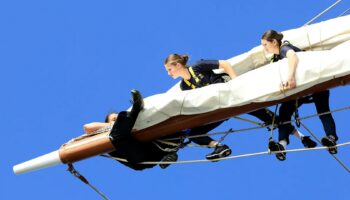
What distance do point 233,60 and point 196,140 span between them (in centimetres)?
217

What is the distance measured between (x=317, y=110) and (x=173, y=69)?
74.6 inches

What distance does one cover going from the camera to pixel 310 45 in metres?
14.4

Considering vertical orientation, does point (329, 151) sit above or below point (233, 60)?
below

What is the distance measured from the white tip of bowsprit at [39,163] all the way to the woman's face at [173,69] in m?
1.98

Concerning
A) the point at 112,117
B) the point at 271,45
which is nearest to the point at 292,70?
the point at 271,45

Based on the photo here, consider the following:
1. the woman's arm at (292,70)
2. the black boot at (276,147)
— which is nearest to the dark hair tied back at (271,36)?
the woman's arm at (292,70)

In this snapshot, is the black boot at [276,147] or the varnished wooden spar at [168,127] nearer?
the varnished wooden spar at [168,127]

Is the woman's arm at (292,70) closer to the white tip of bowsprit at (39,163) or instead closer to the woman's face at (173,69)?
the woman's face at (173,69)

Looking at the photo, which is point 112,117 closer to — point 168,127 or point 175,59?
point 168,127

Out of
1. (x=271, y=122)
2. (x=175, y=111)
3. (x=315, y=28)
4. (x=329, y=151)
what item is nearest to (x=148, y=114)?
(x=175, y=111)

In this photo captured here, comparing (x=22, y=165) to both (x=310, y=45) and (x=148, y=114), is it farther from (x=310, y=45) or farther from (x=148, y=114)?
(x=310, y=45)

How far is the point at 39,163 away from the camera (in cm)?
1330

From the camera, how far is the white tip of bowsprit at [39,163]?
13.2 metres

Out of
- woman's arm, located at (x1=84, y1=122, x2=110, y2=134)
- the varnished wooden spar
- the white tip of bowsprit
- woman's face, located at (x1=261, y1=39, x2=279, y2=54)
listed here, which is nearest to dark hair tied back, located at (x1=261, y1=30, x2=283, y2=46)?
woman's face, located at (x1=261, y1=39, x2=279, y2=54)
